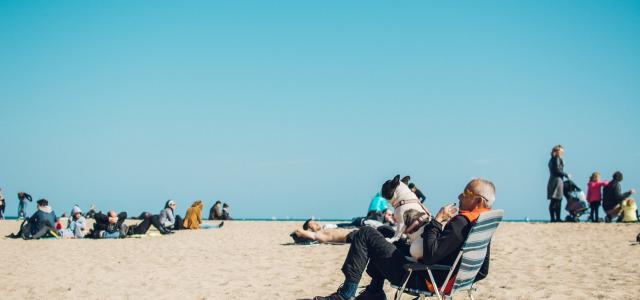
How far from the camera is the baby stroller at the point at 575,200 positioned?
17.2 meters

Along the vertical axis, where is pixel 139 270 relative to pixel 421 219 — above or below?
below

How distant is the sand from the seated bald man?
1554 millimetres

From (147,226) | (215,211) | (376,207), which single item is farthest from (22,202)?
(376,207)

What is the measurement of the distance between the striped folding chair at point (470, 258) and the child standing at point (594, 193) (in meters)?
13.7

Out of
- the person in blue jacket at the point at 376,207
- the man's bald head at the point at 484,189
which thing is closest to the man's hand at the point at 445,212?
the man's bald head at the point at 484,189

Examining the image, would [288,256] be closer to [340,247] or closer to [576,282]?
[340,247]

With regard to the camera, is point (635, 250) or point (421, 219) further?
point (635, 250)

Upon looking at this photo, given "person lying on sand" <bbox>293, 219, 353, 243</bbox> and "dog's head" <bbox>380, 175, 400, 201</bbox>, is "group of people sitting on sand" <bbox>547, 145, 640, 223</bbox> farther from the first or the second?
"dog's head" <bbox>380, 175, 400, 201</bbox>

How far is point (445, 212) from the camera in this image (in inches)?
221

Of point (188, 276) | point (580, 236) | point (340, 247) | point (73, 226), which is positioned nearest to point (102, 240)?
point (73, 226)

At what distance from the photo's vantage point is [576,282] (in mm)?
8078

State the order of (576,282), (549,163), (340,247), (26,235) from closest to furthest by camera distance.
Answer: (576,282)
(340,247)
(549,163)
(26,235)

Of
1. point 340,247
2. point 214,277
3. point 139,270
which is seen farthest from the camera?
point 340,247

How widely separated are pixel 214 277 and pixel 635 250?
7.24m
